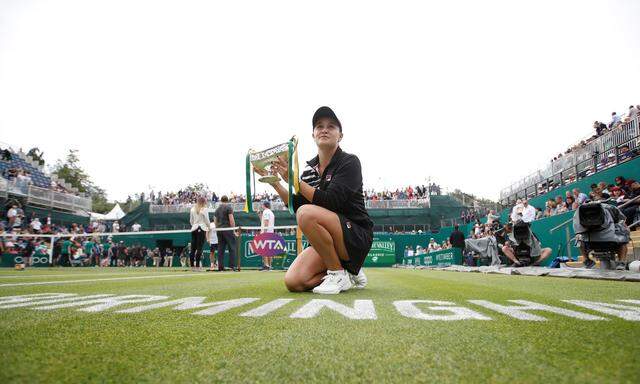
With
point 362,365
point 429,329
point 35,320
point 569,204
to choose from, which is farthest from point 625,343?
point 569,204

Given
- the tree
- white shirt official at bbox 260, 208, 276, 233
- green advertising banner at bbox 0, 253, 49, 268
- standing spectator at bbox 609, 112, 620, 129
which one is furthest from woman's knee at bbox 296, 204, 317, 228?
the tree

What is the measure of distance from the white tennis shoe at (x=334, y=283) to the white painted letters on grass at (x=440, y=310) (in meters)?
0.83

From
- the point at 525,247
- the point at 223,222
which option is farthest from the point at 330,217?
the point at 525,247

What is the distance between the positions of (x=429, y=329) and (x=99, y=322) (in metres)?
1.53

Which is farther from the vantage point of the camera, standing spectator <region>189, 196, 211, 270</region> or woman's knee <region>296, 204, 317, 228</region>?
standing spectator <region>189, 196, 211, 270</region>

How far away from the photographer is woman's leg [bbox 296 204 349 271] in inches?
130

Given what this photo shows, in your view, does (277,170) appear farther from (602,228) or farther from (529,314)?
(602,228)

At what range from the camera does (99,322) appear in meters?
1.84

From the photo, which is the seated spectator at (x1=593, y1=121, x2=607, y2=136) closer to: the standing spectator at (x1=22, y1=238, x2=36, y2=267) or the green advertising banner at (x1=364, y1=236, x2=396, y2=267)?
the green advertising banner at (x1=364, y1=236, x2=396, y2=267)

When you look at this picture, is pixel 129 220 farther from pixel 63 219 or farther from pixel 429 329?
pixel 429 329

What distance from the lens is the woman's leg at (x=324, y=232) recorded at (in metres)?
3.31

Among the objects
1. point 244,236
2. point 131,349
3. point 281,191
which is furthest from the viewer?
point 244,236

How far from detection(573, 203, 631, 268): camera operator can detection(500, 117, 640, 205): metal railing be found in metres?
6.96

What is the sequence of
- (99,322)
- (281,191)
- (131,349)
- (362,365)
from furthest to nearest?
(281,191) → (99,322) → (131,349) → (362,365)
